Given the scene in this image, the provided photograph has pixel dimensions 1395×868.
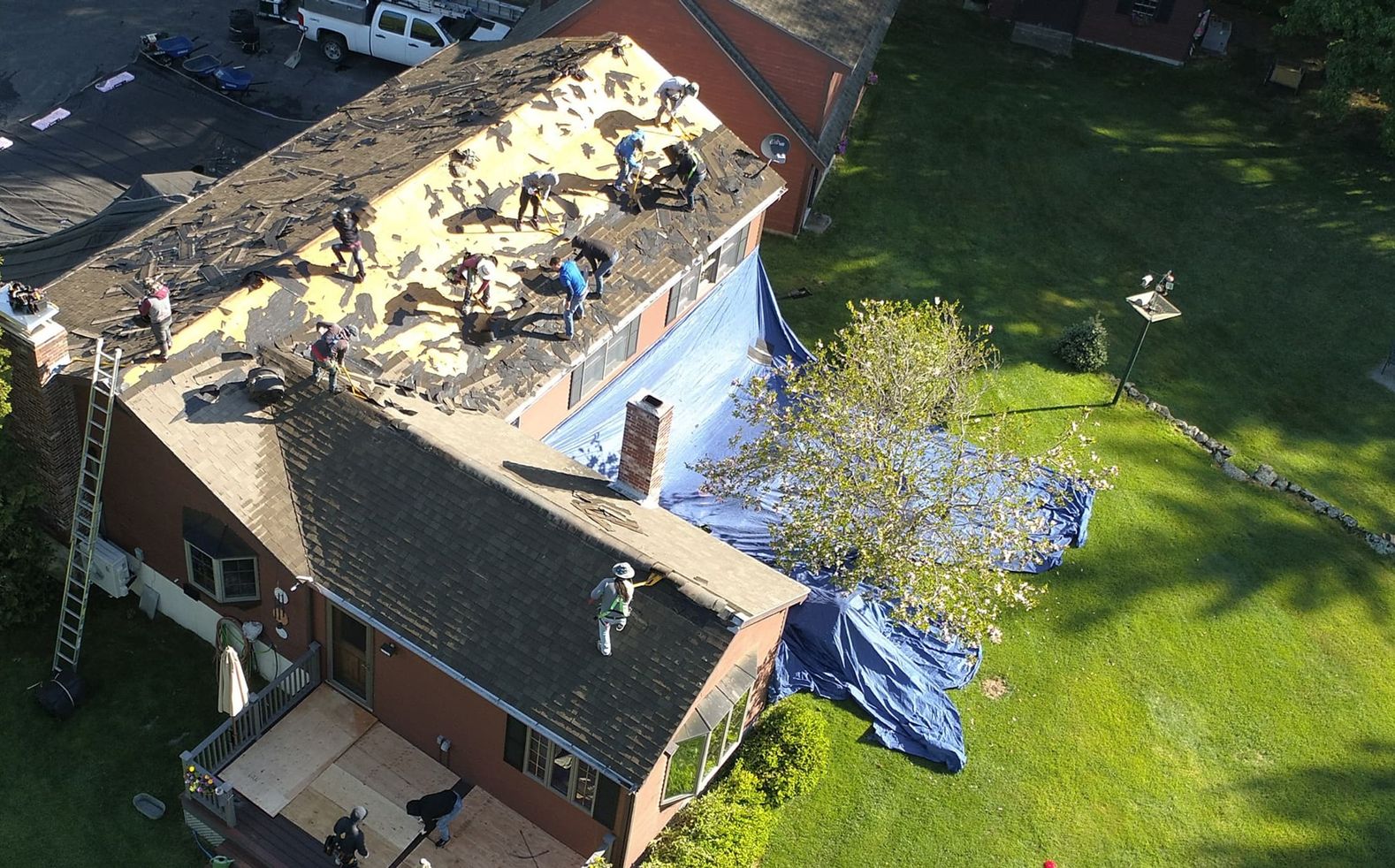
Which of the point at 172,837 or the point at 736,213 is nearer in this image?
the point at 172,837

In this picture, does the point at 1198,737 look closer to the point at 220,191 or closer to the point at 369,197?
the point at 369,197

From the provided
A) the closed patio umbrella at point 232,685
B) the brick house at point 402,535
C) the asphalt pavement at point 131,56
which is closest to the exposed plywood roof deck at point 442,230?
the brick house at point 402,535

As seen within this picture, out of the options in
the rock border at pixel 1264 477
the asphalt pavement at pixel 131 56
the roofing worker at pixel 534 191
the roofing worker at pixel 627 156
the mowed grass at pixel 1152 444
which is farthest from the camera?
the asphalt pavement at pixel 131 56

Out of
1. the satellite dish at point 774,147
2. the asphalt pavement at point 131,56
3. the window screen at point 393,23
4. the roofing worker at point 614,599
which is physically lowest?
the asphalt pavement at point 131,56

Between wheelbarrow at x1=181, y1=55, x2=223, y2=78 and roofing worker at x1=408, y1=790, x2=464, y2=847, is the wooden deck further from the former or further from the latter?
wheelbarrow at x1=181, y1=55, x2=223, y2=78

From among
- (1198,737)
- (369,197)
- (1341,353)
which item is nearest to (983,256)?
(1341,353)

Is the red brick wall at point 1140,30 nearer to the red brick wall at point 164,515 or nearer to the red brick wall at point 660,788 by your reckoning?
the red brick wall at point 660,788

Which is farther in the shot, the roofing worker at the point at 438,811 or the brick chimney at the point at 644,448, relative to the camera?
the brick chimney at the point at 644,448
